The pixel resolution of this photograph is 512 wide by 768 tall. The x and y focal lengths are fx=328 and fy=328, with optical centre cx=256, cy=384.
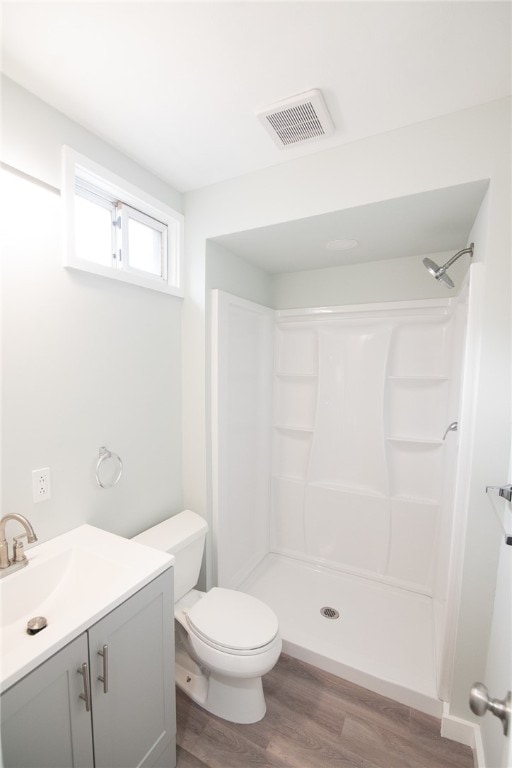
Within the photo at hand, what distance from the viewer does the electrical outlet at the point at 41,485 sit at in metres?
1.28

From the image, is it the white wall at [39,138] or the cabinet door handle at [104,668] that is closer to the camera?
the cabinet door handle at [104,668]

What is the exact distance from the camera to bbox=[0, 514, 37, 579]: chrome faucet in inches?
44.0

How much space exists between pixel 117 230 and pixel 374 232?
53.9 inches

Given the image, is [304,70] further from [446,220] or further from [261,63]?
[446,220]

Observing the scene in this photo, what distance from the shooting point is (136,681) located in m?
1.14

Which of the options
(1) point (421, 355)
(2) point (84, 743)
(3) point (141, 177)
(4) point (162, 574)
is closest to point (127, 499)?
(4) point (162, 574)

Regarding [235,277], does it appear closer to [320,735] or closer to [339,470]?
[339,470]

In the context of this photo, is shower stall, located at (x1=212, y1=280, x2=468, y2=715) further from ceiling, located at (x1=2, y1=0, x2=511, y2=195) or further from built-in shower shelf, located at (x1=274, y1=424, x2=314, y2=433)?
ceiling, located at (x1=2, y1=0, x2=511, y2=195)

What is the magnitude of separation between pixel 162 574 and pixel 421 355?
6.64 ft

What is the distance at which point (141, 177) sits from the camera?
169 centimetres


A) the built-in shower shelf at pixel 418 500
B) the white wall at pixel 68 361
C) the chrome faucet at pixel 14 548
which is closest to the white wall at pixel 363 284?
the white wall at pixel 68 361

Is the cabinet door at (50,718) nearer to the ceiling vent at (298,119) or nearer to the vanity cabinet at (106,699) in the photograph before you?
the vanity cabinet at (106,699)

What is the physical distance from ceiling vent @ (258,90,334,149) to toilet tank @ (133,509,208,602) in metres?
1.95

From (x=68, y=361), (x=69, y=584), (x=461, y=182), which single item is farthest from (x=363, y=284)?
(x=69, y=584)
